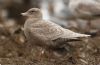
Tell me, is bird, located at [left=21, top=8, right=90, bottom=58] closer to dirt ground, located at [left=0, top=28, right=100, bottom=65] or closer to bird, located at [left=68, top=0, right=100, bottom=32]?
dirt ground, located at [left=0, top=28, right=100, bottom=65]

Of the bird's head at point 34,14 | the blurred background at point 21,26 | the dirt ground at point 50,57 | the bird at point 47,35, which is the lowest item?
the blurred background at point 21,26

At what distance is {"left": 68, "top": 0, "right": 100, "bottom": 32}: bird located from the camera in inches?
446

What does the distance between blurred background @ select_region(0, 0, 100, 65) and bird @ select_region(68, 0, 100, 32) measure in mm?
267

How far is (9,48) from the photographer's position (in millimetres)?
9656

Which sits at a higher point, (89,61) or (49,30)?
(49,30)

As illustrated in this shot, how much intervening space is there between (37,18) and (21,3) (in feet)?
36.4

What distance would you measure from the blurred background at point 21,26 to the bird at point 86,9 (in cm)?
27

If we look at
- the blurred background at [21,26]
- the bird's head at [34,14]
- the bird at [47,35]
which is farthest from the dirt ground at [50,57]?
the bird's head at [34,14]

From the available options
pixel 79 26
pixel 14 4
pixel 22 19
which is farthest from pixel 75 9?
pixel 14 4

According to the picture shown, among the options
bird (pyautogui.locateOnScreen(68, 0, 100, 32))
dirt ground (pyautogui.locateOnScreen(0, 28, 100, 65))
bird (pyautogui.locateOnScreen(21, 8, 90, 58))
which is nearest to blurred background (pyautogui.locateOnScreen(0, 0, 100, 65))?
dirt ground (pyautogui.locateOnScreen(0, 28, 100, 65))

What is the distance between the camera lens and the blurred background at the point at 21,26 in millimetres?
9195

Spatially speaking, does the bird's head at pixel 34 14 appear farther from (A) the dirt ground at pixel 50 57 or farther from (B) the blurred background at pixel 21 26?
(B) the blurred background at pixel 21 26

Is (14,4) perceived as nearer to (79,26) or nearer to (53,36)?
(79,26)

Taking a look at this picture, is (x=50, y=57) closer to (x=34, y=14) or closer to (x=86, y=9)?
(x=34, y=14)
